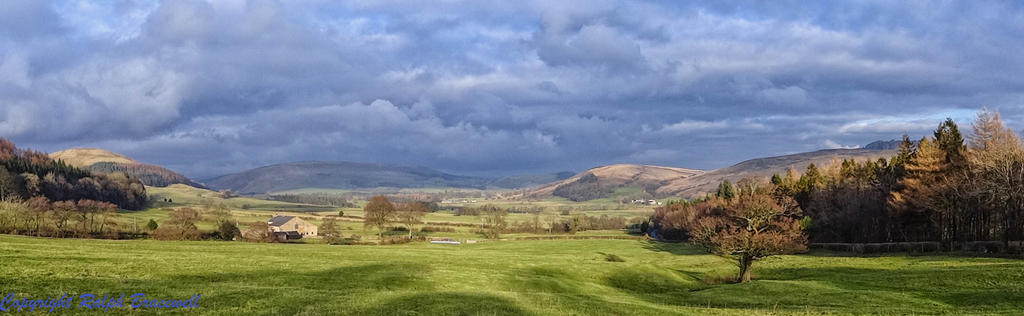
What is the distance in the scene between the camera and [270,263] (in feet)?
165

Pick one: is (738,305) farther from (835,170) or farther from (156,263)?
(835,170)

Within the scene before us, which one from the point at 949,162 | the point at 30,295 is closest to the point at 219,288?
the point at 30,295

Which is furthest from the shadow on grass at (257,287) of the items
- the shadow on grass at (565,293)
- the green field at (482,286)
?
the shadow on grass at (565,293)

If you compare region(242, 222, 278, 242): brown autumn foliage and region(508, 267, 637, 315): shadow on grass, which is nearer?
region(508, 267, 637, 315): shadow on grass

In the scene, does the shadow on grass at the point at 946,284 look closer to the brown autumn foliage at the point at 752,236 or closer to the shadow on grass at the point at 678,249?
the brown autumn foliage at the point at 752,236

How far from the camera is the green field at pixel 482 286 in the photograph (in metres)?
30.3

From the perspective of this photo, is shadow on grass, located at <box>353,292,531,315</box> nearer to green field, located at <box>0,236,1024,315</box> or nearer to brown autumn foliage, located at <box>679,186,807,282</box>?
green field, located at <box>0,236,1024,315</box>

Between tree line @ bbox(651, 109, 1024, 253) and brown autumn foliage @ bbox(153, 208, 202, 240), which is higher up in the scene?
tree line @ bbox(651, 109, 1024, 253)

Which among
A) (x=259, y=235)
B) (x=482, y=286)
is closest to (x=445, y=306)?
(x=482, y=286)

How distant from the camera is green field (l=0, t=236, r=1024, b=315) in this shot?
3030 cm

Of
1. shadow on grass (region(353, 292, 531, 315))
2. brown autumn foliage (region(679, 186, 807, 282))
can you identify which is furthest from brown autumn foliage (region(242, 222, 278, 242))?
shadow on grass (region(353, 292, 531, 315))

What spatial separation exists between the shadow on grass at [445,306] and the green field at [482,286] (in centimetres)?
6

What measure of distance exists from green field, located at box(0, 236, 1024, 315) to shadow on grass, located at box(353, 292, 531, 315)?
59 mm

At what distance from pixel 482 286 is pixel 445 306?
14.3 m
